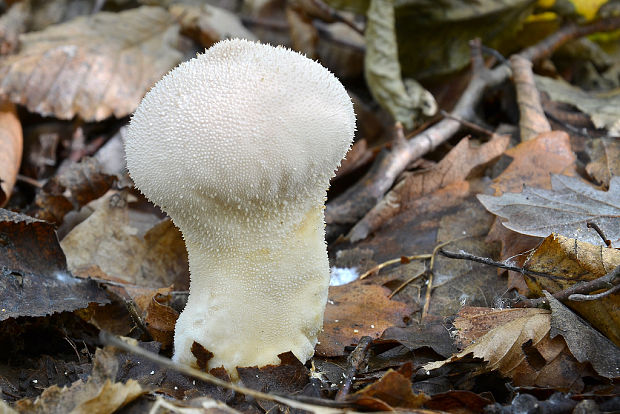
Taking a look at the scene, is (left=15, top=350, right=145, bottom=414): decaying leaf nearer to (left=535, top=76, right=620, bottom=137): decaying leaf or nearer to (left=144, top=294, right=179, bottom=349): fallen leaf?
(left=144, top=294, right=179, bottom=349): fallen leaf

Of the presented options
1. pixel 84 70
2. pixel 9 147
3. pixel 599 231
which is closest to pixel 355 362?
pixel 599 231

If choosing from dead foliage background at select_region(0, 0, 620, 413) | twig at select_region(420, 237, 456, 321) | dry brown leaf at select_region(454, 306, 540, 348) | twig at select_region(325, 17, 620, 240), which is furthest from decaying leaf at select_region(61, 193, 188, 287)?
dry brown leaf at select_region(454, 306, 540, 348)

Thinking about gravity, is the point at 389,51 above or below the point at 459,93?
above

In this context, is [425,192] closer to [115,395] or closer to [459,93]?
[459,93]

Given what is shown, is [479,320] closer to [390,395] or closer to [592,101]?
[390,395]

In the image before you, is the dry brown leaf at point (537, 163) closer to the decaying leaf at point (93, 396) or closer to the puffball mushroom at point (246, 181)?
the puffball mushroom at point (246, 181)

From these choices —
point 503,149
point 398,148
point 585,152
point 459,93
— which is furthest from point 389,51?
point 585,152

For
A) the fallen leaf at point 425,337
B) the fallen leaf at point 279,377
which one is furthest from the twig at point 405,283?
the fallen leaf at point 279,377
